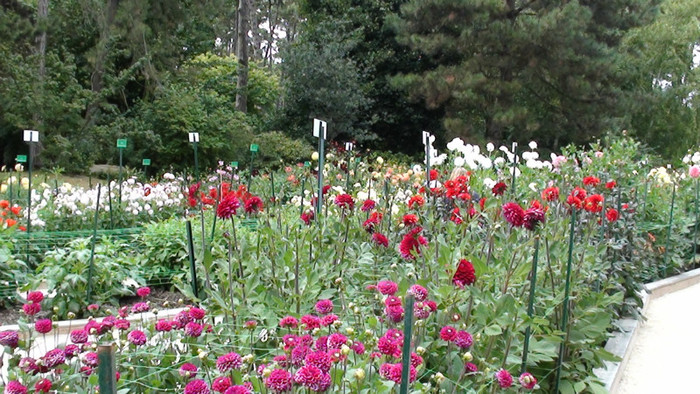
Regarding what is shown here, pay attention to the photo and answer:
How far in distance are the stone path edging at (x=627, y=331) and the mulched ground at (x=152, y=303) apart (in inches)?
92.4

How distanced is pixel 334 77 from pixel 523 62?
459 cm

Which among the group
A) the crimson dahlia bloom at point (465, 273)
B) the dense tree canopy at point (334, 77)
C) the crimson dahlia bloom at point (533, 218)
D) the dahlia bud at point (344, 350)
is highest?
the dense tree canopy at point (334, 77)

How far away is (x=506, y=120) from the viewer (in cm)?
1349

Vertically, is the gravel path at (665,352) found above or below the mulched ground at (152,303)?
below

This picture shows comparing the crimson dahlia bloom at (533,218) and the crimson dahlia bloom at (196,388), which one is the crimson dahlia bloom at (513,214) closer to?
the crimson dahlia bloom at (533,218)

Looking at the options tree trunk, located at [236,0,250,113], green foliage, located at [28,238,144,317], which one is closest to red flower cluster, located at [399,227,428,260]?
green foliage, located at [28,238,144,317]

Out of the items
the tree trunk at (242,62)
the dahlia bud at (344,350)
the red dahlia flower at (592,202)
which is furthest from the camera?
the tree trunk at (242,62)

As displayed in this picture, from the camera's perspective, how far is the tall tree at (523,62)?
13383mm

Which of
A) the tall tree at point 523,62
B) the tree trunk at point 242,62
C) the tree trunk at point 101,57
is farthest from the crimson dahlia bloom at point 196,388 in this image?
the tree trunk at point 242,62

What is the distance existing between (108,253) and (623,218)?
11.5 ft

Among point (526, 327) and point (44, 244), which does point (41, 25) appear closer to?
point (44, 244)

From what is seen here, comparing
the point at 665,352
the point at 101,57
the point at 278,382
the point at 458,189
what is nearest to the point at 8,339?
the point at 278,382

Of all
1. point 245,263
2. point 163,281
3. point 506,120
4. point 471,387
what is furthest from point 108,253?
point 506,120

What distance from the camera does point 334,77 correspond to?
14188mm
